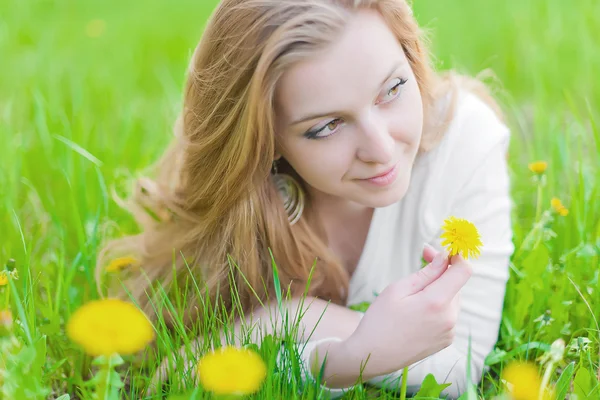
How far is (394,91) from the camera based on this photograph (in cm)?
167

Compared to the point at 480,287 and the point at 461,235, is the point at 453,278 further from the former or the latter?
the point at 480,287

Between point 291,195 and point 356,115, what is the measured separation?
0.41 meters

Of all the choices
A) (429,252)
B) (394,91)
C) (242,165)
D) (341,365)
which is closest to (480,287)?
(429,252)

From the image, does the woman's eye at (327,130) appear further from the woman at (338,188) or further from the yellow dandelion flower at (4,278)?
the yellow dandelion flower at (4,278)

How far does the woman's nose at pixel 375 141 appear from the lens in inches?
62.9

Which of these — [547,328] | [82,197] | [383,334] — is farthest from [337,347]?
[82,197]

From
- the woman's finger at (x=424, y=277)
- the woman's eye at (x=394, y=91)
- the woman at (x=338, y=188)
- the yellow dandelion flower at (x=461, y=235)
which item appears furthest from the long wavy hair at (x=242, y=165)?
the yellow dandelion flower at (x=461, y=235)

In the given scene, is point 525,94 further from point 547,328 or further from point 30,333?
point 30,333

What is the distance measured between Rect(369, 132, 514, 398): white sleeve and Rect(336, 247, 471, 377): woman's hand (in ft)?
0.42

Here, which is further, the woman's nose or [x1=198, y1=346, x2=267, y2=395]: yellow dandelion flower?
the woman's nose

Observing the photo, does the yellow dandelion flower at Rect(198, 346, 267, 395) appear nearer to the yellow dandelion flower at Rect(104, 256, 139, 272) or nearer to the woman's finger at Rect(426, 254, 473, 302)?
the woman's finger at Rect(426, 254, 473, 302)

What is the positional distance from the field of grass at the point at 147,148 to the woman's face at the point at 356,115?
0.42 m

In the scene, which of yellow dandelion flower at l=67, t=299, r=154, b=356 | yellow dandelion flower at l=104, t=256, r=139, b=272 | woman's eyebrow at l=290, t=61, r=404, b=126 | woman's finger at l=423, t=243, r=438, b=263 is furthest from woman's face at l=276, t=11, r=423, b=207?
yellow dandelion flower at l=67, t=299, r=154, b=356

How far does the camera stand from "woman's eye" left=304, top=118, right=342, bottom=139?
64.4 inches
